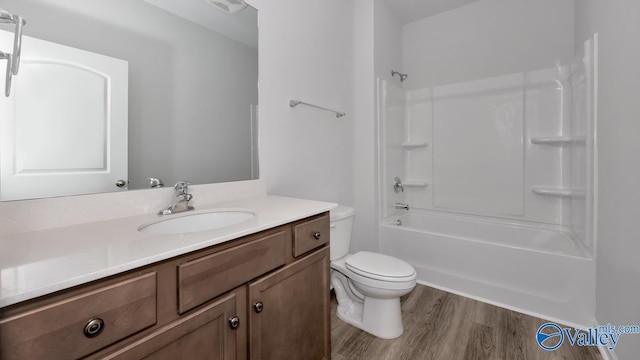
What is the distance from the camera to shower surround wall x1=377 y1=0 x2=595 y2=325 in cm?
181

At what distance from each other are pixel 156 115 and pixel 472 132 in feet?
8.88

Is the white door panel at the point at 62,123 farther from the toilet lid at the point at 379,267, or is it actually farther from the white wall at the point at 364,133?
the white wall at the point at 364,133

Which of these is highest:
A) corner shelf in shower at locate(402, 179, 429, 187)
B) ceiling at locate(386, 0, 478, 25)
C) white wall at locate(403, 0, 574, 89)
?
ceiling at locate(386, 0, 478, 25)

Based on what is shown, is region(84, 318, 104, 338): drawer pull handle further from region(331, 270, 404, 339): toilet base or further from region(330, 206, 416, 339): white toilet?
region(331, 270, 404, 339): toilet base

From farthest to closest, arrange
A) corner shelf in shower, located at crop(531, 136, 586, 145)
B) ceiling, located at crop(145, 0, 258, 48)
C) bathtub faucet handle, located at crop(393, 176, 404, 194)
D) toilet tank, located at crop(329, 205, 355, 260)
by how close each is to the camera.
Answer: bathtub faucet handle, located at crop(393, 176, 404, 194)
corner shelf in shower, located at crop(531, 136, 586, 145)
toilet tank, located at crop(329, 205, 355, 260)
ceiling, located at crop(145, 0, 258, 48)

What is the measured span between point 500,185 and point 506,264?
919 mm

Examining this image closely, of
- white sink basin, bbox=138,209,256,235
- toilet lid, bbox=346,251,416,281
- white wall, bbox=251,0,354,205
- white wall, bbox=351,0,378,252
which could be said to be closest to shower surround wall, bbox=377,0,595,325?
white wall, bbox=351,0,378,252

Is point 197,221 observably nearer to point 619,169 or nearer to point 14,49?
point 14,49

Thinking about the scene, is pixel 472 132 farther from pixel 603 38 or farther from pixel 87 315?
pixel 87 315

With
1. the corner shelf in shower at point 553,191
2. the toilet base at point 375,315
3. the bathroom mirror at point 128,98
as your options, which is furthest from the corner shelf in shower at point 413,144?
the bathroom mirror at point 128,98

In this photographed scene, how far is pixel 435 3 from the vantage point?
2611 millimetres

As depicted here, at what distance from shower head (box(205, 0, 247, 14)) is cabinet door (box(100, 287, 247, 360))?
1.40 m

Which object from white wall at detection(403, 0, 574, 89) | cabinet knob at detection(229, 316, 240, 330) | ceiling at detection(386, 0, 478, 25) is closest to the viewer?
cabinet knob at detection(229, 316, 240, 330)

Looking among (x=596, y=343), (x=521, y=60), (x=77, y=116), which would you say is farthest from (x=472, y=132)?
(x=77, y=116)
